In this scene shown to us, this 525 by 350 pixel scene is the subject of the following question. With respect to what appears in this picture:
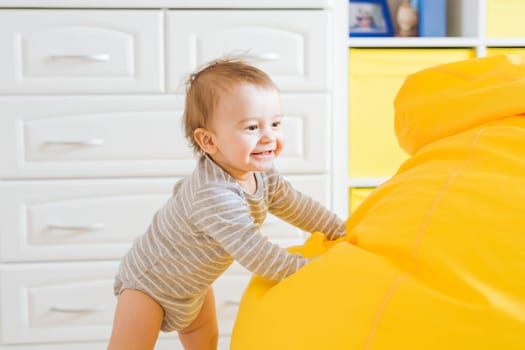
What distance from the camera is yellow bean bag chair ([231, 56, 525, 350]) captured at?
766 millimetres

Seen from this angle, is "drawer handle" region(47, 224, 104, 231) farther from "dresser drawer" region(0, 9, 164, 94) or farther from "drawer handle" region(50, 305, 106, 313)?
"dresser drawer" region(0, 9, 164, 94)

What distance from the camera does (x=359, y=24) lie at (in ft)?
8.29

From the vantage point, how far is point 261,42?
2.07 metres

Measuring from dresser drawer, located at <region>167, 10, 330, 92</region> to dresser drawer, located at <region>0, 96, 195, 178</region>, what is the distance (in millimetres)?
117

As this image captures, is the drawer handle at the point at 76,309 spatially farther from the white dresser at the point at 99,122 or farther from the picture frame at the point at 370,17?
the picture frame at the point at 370,17

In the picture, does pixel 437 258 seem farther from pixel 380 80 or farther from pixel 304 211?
pixel 380 80

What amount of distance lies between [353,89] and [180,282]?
1.10 m

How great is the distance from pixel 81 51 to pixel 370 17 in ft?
3.23

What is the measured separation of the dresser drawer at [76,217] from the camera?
2.04 meters

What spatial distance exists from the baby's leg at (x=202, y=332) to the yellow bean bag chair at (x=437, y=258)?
1.17 ft

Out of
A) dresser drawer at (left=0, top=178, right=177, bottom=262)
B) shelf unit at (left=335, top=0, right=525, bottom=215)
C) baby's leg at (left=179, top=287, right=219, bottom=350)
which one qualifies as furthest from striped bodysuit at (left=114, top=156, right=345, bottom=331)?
shelf unit at (left=335, top=0, right=525, bottom=215)

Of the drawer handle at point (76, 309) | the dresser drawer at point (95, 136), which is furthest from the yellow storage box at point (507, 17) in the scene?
the drawer handle at point (76, 309)

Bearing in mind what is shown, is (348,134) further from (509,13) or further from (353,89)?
(509,13)

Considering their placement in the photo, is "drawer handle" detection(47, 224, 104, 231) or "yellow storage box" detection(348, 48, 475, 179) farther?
"yellow storage box" detection(348, 48, 475, 179)
